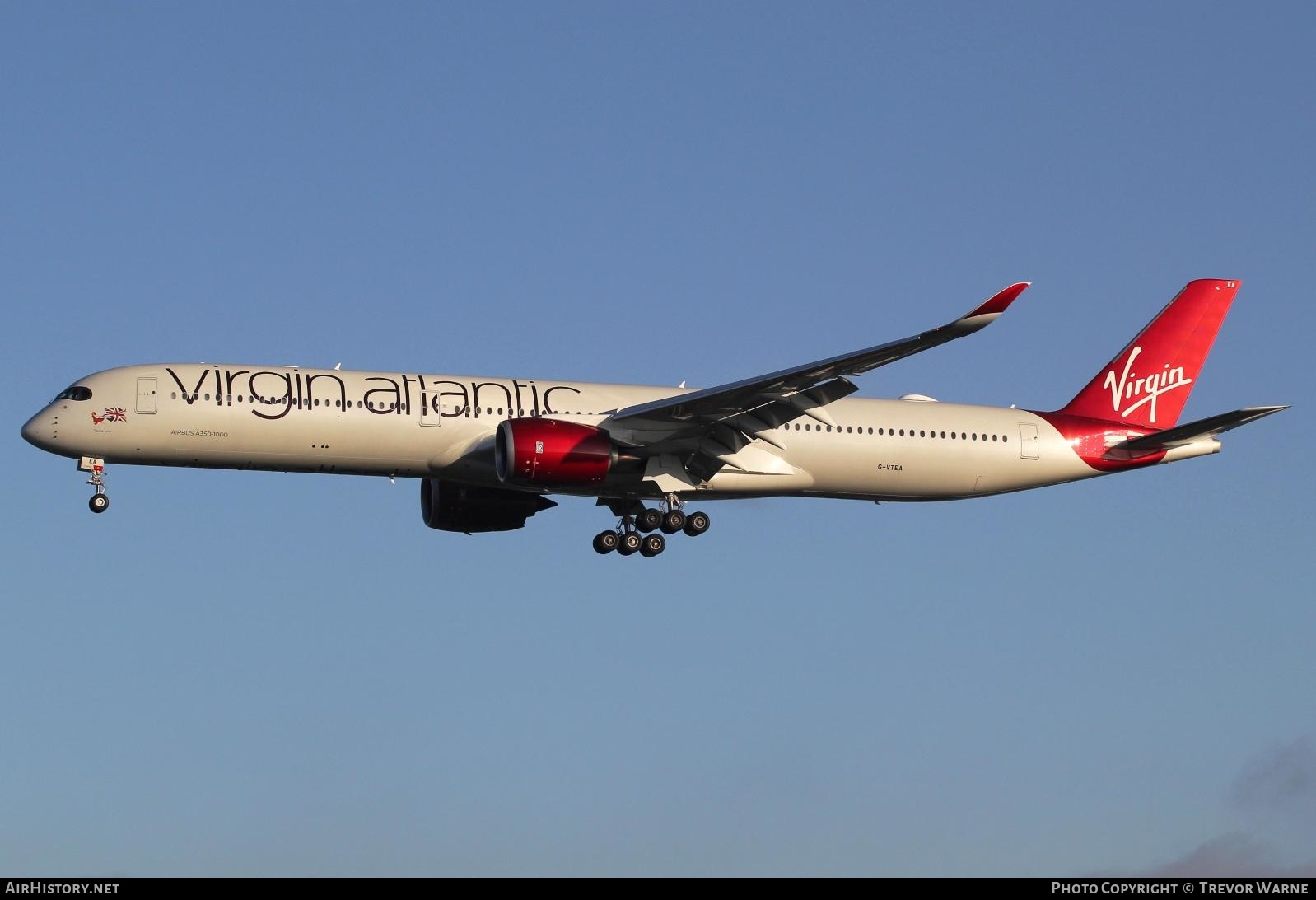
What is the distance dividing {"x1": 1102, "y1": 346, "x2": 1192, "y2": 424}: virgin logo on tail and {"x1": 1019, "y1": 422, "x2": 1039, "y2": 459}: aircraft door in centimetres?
371

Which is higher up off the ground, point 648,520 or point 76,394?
point 76,394

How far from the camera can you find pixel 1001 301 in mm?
42531

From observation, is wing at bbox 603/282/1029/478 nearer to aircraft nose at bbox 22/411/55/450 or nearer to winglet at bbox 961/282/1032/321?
winglet at bbox 961/282/1032/321

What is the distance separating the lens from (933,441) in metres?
54.3

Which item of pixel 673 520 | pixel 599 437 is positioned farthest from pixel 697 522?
pixel 599 437

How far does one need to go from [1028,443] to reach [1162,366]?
6.45m

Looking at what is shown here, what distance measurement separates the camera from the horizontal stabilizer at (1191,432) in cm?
4978

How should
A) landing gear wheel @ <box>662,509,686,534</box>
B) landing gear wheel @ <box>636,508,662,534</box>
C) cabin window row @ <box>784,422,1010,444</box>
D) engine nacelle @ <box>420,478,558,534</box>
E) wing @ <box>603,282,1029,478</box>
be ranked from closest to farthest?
wing @ <box>603,282,1029,478</box> → landing gear wheel @ <box>662,509,686,534</box> → landing gear wheel @ <box>636,508,662,534</box> → cabin window row @ <box>784,422,1010,444</box> → engine nacelle @ <box>420,478,558,534</box>

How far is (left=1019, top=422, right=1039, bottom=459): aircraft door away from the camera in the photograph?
55625mm

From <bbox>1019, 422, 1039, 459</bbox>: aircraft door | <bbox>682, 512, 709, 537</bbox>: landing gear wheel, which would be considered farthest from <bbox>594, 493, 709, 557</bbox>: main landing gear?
<bbox>1019, 422, 1039, 459</bbox>: aircraft door

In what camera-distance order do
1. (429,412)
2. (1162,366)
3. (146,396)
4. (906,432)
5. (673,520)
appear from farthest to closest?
(1162,366) → (906,432) → (673,520) → (429,412) → (146,396)

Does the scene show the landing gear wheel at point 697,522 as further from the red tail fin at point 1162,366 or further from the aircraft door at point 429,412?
the red tail fin at point 1162,366

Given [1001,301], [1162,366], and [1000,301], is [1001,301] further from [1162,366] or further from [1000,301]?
[1162,366]

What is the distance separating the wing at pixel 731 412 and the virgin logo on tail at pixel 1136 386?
10.8m
